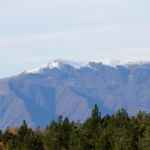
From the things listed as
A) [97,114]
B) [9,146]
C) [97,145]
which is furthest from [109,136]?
[9,146]

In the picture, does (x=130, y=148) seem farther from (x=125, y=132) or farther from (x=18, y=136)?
(x=18, y=136)

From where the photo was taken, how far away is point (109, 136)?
119562 millimetres

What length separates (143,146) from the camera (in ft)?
367

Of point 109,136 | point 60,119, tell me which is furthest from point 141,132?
point 60,119

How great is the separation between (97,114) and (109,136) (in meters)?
12.4

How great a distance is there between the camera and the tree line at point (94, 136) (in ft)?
383

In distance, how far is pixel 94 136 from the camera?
123625 millimetres

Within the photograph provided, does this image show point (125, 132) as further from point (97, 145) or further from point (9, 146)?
point (9, 146)

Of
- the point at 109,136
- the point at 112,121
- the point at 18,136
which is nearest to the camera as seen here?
the point at 109,136

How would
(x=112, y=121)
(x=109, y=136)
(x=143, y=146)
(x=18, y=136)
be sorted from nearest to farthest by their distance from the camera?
1. (x=143, y=146)
2. (x=109, y=136)
3. (x=112, y=121)
4. (x=18, y=136)

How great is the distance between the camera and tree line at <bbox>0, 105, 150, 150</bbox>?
11669 cm

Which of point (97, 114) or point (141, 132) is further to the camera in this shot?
point (97, 114)

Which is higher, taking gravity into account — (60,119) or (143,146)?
(60,119)

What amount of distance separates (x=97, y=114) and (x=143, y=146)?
A: 20.7 metres
